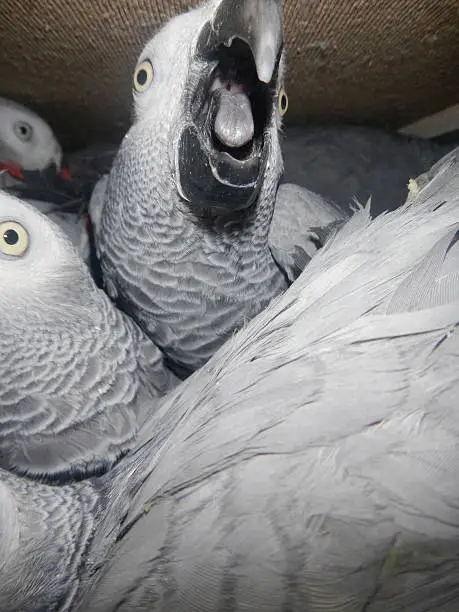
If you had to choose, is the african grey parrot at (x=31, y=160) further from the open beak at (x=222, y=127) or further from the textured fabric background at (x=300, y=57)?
the open beak at (x=222, y=127)

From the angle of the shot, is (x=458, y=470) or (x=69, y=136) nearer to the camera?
(x=458, y=470)

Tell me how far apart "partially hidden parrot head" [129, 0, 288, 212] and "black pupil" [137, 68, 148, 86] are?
0.27 ft

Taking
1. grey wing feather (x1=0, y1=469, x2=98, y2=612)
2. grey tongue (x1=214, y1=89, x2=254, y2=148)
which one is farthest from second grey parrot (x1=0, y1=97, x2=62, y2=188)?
grey wing feather (x1=0, y1=469, x2=98, y2=612)

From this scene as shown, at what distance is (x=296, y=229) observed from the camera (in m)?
1.12

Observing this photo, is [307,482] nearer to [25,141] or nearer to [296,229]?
[296,229]

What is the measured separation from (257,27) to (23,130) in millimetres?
1243

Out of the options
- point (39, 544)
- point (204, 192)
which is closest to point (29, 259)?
point (204, 192)

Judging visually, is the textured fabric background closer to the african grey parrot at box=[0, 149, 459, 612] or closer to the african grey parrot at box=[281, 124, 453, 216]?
the african grey parrot at box=[281, 124, 453, 216]

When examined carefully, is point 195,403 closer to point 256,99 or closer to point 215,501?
point 215,501

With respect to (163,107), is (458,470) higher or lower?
lower

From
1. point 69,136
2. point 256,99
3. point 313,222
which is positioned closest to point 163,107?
point 256,99

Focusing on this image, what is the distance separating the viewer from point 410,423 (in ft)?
1.77

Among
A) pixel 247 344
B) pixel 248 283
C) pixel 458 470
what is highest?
pixel 248 283

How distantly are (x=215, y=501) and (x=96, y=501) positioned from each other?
35 centimetres
